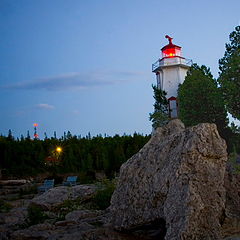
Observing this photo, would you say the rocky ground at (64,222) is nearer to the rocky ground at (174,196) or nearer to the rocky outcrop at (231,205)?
the rocky ground at (174,196)

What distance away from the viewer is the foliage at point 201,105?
36.1 m

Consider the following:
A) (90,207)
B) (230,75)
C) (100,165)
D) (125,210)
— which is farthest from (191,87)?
(125,210)

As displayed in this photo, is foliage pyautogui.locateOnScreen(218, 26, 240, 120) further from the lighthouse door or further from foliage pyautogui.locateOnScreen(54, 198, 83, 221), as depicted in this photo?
foliage pyautogui.locateOnScreen(54, 198, 83, 221)

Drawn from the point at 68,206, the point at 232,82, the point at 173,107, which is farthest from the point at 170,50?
the point at 68,206

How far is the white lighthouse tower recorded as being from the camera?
44.1m

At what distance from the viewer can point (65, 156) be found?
110 ft

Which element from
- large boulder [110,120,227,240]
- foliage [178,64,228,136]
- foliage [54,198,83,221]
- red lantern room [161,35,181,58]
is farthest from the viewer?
red lantern room [161,35,181,58]

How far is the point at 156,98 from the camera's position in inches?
1711

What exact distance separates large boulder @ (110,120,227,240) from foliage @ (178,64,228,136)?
2885cm

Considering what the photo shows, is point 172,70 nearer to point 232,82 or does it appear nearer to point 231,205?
point 232,82

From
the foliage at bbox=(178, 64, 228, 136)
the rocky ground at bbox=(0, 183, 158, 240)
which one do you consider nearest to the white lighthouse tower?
the foliage at bbox=(178, 64, 228, 136)

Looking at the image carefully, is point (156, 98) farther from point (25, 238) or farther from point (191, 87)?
point (25, 238)

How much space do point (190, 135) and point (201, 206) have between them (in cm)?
125

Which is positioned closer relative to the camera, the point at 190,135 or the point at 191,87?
the point at 190,135
